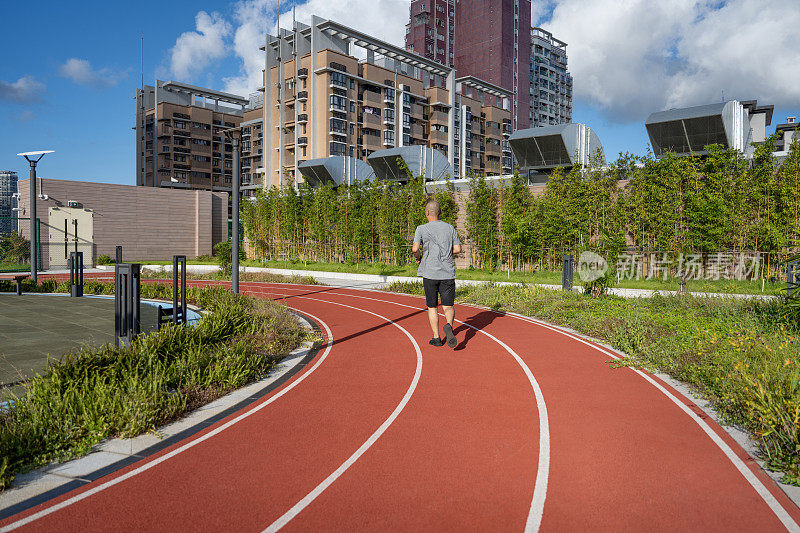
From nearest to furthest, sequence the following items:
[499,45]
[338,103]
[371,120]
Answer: [338,103] < [371,120] < [499,45]

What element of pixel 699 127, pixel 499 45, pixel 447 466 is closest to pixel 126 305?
pixel 447 466

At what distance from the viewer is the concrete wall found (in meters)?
30.7

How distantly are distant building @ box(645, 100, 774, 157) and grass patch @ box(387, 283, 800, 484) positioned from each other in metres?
13.6

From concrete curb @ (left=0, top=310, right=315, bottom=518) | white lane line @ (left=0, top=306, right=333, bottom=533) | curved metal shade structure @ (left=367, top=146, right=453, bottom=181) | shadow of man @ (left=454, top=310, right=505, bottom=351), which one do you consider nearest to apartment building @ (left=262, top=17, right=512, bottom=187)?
curved metal shade structure @ (left=367, top=146, right=453, bottom=181)

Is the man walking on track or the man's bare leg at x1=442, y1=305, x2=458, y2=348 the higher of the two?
the man walking on track

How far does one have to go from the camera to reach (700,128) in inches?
910

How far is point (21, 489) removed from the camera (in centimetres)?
335

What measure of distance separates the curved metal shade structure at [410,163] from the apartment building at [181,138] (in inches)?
1828

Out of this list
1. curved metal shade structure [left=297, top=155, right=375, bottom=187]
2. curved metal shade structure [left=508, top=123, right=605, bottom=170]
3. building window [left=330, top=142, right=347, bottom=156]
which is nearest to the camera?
curved metal shade structure [left=508, top=123, right=605, bottom=170]

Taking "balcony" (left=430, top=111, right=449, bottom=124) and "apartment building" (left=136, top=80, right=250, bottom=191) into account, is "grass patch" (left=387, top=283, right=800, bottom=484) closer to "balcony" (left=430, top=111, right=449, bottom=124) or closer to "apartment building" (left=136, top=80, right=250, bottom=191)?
"balcony" (left=430, top=111, right=449, bottom=124)

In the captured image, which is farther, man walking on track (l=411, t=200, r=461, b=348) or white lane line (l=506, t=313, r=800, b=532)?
man walking on track (l=411, t=200, r=461, b=348)

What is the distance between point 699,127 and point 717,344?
20.5 metres

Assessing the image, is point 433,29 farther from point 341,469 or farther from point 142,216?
point 341,469

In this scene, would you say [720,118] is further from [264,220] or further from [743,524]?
[264,220]
